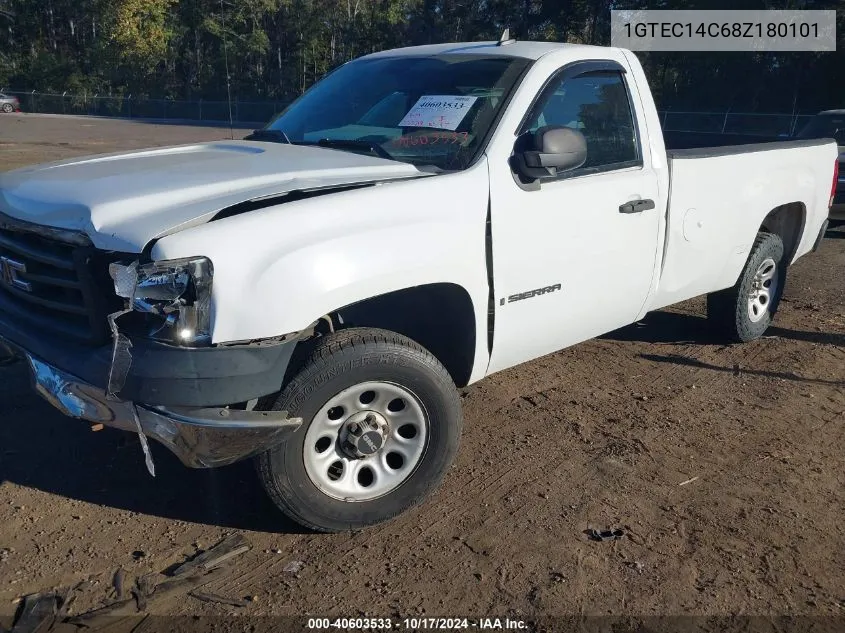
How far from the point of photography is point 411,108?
4.12m

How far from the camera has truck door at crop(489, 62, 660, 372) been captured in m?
3.72

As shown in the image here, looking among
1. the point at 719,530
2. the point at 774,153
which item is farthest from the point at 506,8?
the point at 719,530

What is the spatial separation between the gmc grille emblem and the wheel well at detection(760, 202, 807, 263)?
4924 mm

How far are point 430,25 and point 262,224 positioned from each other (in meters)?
51.8

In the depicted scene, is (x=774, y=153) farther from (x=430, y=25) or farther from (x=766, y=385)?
(x=430, y=25)

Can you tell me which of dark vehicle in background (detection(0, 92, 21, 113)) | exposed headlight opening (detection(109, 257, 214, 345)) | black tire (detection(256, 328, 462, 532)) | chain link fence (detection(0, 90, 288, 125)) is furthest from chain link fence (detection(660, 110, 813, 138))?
dark vehicle in background (detection(0, 92, 21, 113))

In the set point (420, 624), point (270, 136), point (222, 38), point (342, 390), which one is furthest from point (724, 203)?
point (222, 38)

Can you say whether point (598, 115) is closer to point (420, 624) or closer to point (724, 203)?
point (724, 203)

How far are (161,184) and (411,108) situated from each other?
147 centimetres

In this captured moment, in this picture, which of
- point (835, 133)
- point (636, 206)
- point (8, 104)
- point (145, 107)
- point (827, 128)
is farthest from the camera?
point (145, 107)

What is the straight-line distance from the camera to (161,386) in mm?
2766

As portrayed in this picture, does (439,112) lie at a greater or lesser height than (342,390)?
greater

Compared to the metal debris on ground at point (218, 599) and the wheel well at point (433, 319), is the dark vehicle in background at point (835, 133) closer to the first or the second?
the wheel well at point (433, 319)

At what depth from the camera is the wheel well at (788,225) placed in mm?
5953
